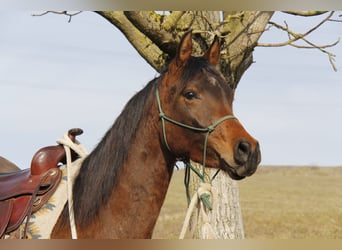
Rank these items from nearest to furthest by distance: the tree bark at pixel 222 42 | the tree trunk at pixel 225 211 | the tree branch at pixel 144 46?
the tree bark at pixel 222 42
the tree branch at pixel 144 46
the tree trunk at pixel 225 211

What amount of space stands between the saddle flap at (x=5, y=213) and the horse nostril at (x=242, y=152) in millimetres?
1505

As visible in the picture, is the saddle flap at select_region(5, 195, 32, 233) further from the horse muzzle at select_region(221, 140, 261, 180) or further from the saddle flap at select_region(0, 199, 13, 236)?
the horse muzzle at select_region(221, 140, 261, 180)

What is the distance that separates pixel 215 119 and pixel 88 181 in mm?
911

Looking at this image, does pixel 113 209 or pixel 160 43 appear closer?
pixel 113 209

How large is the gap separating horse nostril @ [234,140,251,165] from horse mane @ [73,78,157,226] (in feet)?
2.21

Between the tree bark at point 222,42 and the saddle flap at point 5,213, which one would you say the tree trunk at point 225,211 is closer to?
the tree bark at point 222,42

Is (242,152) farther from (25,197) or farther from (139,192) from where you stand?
(25,197)

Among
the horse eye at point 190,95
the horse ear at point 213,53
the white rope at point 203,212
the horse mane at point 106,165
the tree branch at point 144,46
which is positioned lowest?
the white rope at point 203,212

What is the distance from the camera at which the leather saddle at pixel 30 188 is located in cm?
312

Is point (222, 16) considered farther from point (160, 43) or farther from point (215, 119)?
point (215, 119)

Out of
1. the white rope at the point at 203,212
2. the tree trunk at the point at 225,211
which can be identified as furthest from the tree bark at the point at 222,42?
the white rope at the point at 203,212

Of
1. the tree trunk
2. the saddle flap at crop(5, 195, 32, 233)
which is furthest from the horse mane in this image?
the tree trunk
